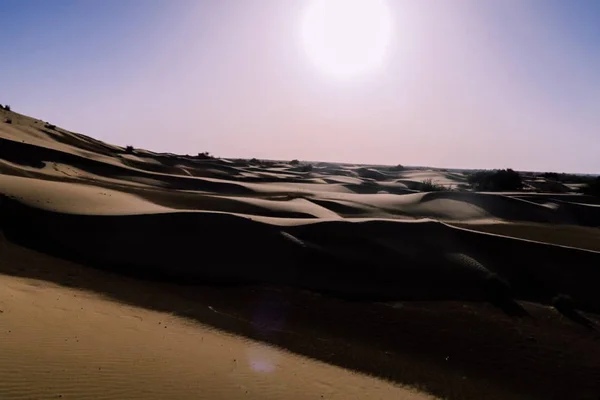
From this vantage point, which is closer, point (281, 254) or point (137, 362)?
point (137, 362)

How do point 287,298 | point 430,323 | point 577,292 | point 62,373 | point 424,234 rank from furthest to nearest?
point 424,234 → point 577,292 → point 287,298 → point 430,323 → point 62,373

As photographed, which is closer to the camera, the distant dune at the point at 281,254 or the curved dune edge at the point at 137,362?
the curved dune edge at the point at 137,362

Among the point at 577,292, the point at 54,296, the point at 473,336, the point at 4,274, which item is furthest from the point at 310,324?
the point at 577,292

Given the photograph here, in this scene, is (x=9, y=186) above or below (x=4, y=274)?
above

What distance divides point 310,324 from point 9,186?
1284 cm

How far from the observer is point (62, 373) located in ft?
19.3

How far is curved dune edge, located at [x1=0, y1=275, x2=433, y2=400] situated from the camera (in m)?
5.77

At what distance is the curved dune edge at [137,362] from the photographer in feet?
18.9

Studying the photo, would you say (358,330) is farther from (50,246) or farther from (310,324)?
(50,246)

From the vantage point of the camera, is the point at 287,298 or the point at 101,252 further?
the point at 101,252

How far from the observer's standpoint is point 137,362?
6.66 m

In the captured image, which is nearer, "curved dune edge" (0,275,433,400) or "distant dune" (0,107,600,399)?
"curved dune edge" (0,275,433,400)

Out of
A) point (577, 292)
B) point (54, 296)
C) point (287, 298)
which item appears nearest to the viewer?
point (54, 296)

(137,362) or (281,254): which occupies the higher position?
(281,254)
